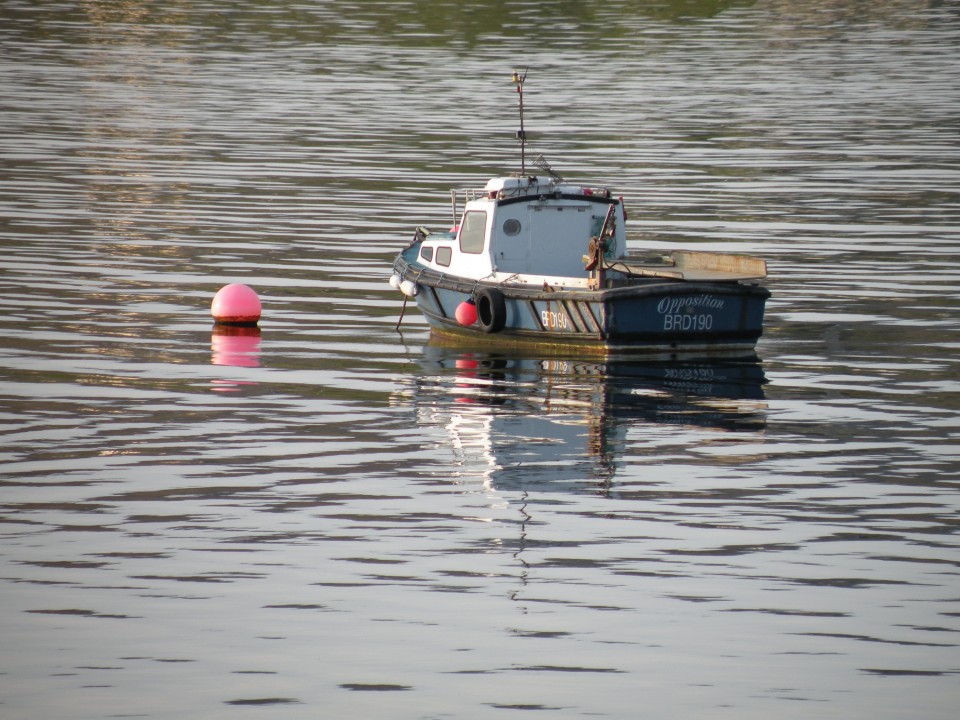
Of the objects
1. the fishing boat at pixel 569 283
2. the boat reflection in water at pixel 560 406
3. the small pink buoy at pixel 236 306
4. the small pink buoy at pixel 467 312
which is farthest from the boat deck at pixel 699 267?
the small pink buoy at pixel 236 306

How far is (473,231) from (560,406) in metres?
6.29

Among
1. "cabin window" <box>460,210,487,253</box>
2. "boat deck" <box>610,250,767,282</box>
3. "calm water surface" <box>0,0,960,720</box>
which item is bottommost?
"calm water surface" <box>0,0,960,720</box>

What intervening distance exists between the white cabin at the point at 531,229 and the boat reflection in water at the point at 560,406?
1.67 metres

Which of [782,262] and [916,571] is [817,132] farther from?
[916,571]

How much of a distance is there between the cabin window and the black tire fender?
1415 mm

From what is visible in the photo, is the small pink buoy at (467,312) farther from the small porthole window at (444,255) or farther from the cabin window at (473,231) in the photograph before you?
the small porthole window at (444,255)

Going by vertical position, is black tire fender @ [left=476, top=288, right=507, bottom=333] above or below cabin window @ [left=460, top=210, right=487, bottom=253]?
below

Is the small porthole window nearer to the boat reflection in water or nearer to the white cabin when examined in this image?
the white cabin

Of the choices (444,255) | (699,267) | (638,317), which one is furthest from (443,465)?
(699,267)

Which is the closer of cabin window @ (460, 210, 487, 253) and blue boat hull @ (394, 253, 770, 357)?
blue boat hull @ (394, 253, 770, 357)

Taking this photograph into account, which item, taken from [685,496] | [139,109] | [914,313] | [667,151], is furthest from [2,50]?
[685,496]

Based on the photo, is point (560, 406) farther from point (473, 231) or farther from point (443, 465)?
point (473, 231)

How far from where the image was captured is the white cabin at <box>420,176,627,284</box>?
28062 millimetres

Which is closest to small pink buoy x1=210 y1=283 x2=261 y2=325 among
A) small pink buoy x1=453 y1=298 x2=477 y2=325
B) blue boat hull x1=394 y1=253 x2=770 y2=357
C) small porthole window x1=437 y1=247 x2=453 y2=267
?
small porthole window x1=437 y1=247 x2=453 y2=267
